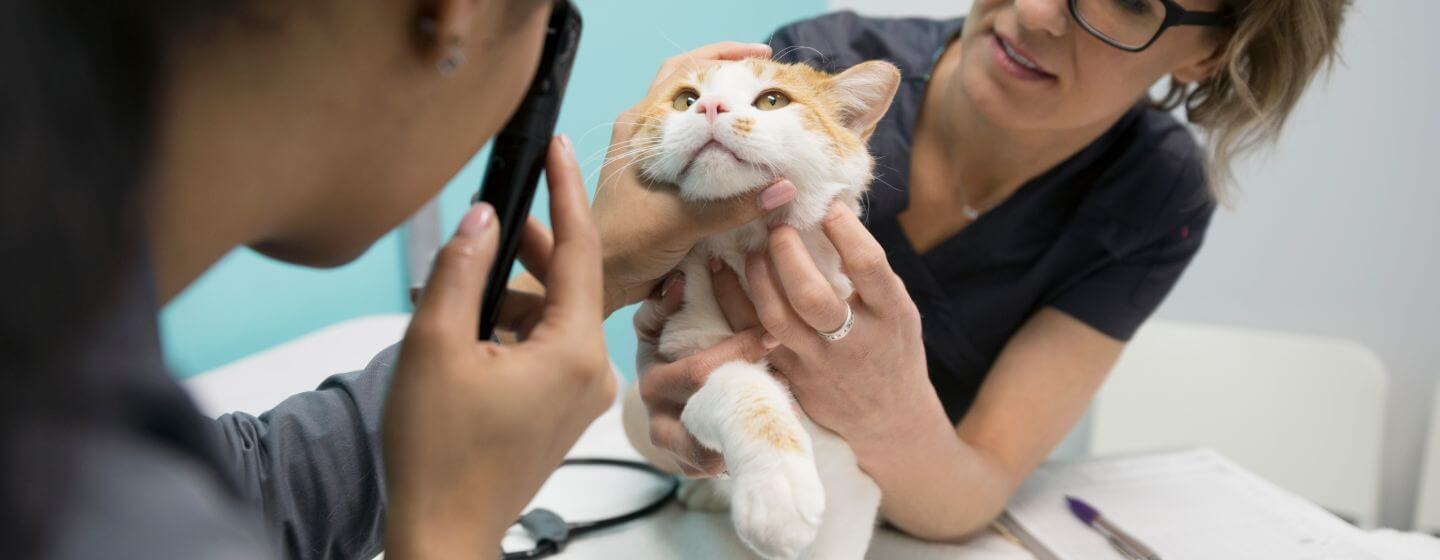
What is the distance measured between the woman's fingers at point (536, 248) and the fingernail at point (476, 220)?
72 mm

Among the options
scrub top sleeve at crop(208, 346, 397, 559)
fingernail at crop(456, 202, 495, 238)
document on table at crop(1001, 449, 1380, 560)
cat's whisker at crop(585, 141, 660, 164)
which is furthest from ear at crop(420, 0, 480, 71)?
document on table at crop(1001, 449, 1380, 560)

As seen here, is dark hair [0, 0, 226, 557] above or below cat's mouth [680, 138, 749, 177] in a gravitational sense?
above

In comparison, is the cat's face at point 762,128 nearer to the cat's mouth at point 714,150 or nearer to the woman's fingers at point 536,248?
the cat's mouth at point 714,150

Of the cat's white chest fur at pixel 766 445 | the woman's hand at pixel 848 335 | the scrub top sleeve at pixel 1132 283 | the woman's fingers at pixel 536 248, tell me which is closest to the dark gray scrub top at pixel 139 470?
the woman's fingers at pixel 536 248

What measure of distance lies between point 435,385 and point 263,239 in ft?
0.36

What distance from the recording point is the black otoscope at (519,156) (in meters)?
0.50

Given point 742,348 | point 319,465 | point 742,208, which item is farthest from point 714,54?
point 319,465

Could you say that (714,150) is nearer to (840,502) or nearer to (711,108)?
(711,108)

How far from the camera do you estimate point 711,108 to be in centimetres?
75

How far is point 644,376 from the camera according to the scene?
0.80 m

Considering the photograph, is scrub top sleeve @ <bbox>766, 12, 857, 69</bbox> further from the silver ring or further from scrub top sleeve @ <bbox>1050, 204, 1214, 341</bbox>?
scrub top sleeve @ <bbox>1050, 204, 1214, 341</bbox>

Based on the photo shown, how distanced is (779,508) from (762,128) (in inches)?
12.3

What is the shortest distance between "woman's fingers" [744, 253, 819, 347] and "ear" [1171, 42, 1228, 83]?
1.88ft

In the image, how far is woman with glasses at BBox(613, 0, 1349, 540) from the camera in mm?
786
